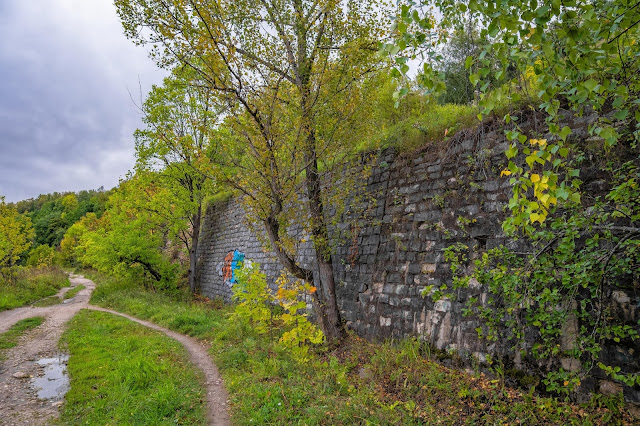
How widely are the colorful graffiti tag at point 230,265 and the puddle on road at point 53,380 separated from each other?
21.3 ft

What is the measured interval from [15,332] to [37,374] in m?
3.94

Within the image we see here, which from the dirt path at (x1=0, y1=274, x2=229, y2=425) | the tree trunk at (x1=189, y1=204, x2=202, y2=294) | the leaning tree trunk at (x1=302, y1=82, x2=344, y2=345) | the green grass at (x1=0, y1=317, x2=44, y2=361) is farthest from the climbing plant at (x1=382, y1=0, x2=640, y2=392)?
the tree trunk at (x1=189, y1=204, x2=202, y2=294)

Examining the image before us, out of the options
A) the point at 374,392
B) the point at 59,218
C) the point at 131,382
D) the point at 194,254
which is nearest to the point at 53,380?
the point at 131,382

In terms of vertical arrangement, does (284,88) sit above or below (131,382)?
above

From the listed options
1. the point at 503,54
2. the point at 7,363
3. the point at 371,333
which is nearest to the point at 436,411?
the point at 371,333

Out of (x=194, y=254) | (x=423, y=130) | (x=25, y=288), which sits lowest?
(x=25, y=288)

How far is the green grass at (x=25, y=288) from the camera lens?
41.9ft

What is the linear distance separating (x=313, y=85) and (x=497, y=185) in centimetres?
369

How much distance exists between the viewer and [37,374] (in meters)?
6.09

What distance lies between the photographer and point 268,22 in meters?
7.02

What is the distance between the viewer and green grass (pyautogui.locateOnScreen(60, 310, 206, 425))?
14.5 ft

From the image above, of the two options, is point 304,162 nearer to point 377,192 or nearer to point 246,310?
point 377,192

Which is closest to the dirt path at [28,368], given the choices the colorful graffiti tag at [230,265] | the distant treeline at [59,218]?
the colorful graffiti tag at [230,265]

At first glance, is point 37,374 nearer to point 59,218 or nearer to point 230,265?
point 230,265
